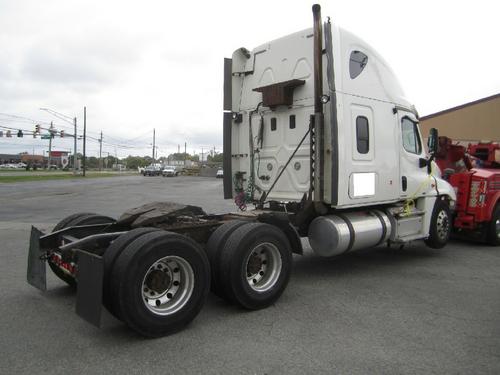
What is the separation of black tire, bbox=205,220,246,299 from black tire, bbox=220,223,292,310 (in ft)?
0.19

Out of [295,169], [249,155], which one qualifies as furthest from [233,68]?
[295,169]

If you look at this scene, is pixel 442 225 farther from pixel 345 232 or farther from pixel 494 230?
pixel 345 232

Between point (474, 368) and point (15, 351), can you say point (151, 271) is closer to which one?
point (15, 351)

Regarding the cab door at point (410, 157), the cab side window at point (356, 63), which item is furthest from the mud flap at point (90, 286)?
the cab door at point (410, 157)

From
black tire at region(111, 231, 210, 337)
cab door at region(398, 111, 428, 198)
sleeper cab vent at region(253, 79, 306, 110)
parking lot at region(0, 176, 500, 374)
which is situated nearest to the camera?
parking lot at region(0, 176, 500, 374)

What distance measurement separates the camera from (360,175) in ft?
20.9

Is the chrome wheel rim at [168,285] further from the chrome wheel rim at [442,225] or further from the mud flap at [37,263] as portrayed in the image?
the chrome wheel rim at [442,225]

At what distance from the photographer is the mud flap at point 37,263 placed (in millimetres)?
4992

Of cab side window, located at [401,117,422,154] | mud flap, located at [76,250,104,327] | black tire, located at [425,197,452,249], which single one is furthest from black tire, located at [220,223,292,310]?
black tire, located at [425,197,452,249]

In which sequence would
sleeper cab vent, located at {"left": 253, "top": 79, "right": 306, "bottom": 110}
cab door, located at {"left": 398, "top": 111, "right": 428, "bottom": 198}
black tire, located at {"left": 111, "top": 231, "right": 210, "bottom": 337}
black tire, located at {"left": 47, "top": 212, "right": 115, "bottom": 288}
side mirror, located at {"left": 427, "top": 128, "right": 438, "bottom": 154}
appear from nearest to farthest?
black tire, located at {"left": 111, "top": 231, "right": 210, "bottom": 337} < black tire, located at {"left": 47, "top": 212, "right": 115, "bottom": 288} < sleeper cab vent, located at {"left": 253, "top": 79, "right": 306, "bottom": 110} < cab door, located at {"left": 398, "top": 111, "right": 428, "bottom": 198} < side mirror, located at {"left": 427, "top": 128, "right": 438, "bottom": 154}

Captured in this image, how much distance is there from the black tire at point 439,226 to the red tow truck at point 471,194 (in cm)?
130

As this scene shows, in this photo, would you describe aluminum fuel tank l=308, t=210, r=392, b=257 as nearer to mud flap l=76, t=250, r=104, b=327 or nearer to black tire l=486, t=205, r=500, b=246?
mud flap l=76, t=250, r=104, b=327

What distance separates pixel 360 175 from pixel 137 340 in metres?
3.90

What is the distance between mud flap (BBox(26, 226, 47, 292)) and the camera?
499 centimetres
